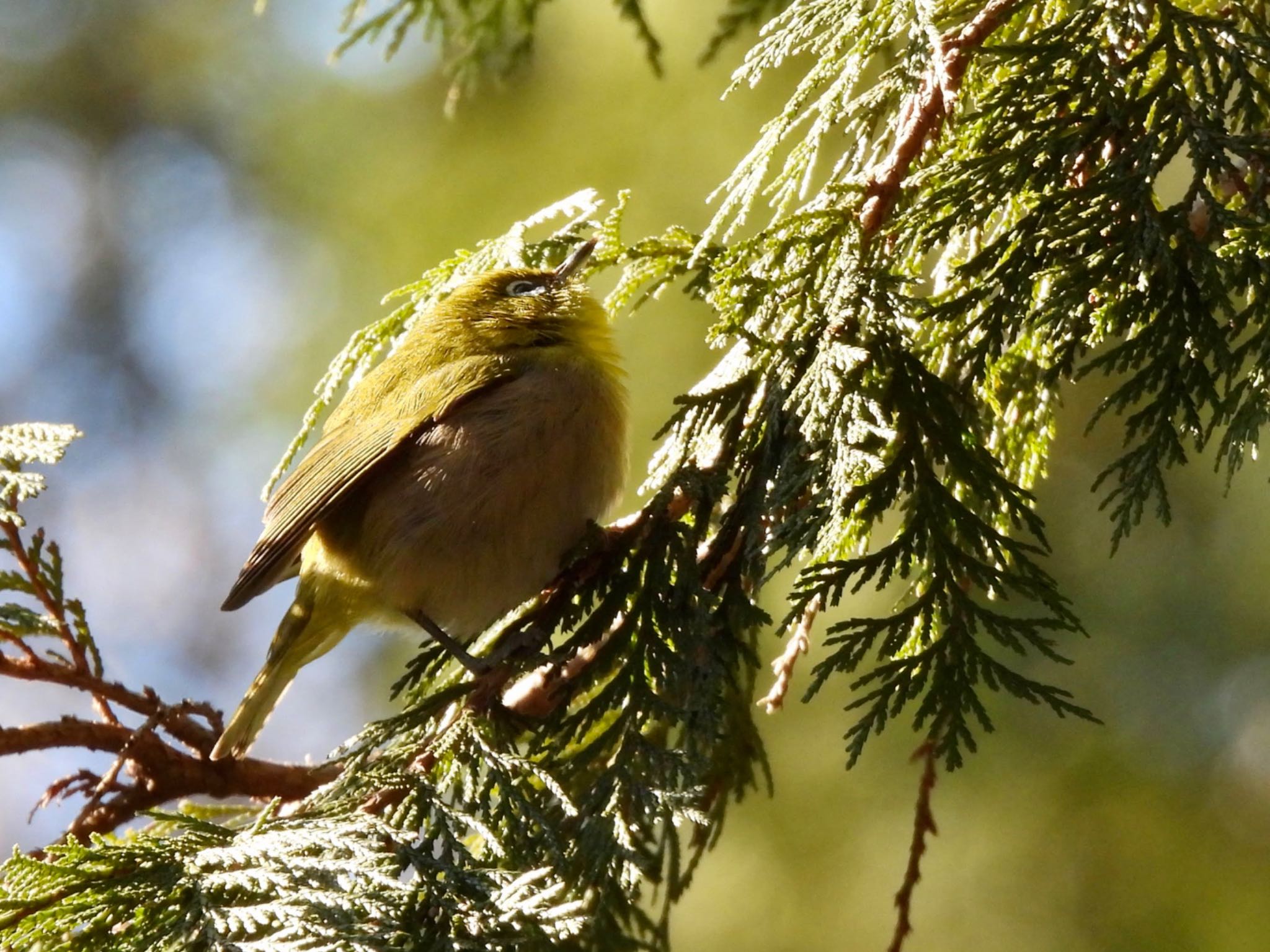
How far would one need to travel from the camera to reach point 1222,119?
242 centimetres

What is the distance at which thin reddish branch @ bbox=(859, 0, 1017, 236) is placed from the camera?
9.04 ft

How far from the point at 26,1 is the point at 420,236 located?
670cm

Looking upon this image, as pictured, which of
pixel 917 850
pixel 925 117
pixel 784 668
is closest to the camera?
pixel 925 117

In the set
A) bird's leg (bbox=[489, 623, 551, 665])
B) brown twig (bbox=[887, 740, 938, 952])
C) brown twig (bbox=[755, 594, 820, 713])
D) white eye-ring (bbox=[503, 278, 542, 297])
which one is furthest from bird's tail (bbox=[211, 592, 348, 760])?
brown twig (bbox=[887, 740, 938, 952])

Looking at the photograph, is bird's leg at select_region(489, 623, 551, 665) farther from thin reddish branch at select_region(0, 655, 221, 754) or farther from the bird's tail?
the bird's tail

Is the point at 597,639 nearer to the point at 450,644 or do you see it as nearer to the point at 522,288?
the point at 450,644

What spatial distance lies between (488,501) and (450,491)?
0.47 ft

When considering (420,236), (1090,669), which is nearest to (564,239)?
(1090,669)

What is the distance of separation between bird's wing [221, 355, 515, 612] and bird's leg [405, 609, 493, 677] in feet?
1.36

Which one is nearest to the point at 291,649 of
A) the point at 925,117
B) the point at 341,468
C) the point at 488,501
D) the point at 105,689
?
the point at 341,468

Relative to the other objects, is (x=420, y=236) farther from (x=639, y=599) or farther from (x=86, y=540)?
(x=86, y=540)

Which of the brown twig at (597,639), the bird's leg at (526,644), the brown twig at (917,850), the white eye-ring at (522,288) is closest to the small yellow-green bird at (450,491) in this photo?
the white eye-ring at (522,288)

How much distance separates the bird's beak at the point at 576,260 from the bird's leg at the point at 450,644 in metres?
1.15

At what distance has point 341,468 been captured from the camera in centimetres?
384
